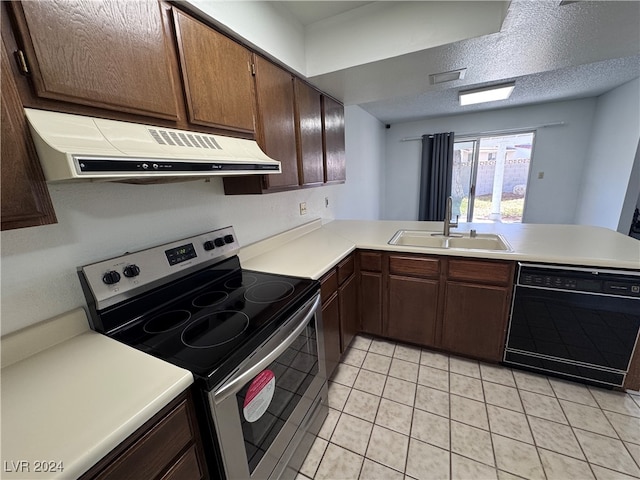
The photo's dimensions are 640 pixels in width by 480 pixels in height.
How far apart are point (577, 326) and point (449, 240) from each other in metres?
0.91

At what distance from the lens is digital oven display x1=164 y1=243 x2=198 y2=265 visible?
125 cm

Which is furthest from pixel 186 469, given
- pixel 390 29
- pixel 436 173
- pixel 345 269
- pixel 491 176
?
pixel 491 176

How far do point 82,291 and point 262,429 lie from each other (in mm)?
881

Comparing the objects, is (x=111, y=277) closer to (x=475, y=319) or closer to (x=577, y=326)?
(x=475, y=319)

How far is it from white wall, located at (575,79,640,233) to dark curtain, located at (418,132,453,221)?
1.89 meters

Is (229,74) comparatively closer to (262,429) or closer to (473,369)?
(262,429)

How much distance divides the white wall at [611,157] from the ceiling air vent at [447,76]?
2817 millimetres

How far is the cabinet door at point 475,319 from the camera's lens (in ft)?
5.81

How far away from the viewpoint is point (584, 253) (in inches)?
61.1

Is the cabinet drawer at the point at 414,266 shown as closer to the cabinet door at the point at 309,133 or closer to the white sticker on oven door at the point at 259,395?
the cabinet door at the point at 309,133

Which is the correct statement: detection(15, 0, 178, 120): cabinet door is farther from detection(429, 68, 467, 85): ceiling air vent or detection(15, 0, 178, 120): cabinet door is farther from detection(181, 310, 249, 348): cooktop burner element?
detection(429, 68, 467, 85): ceiling air vent

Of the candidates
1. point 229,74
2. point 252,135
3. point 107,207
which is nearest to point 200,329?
point 107,207

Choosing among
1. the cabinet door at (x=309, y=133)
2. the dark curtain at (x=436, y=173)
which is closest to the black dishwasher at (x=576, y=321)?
the cabinet door at (x=309, y=133)

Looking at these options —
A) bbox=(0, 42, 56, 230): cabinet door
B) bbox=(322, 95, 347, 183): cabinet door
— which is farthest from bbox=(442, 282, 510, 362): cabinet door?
bbox=(0, 42, 56, 230): cabinet door
